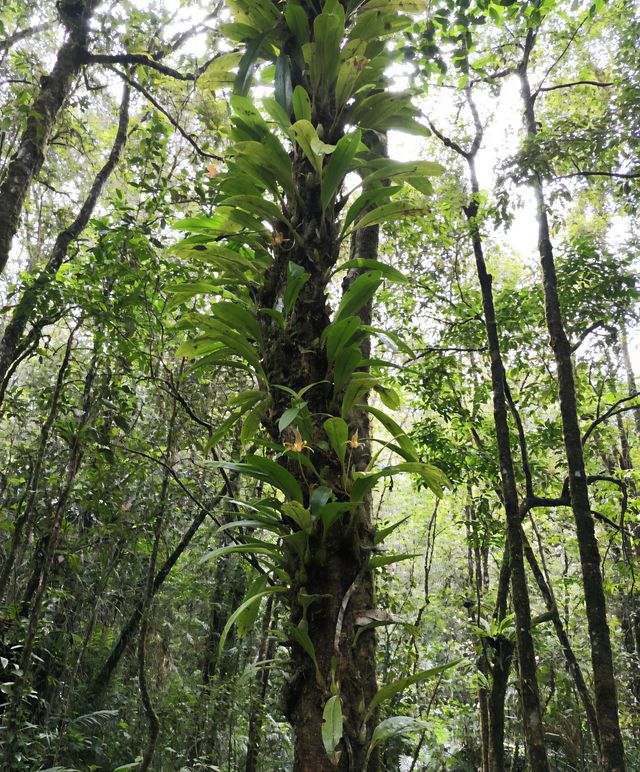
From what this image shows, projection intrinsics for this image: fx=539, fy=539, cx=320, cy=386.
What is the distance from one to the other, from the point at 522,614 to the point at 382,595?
159 cm

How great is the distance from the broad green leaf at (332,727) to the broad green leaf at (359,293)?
2.34ft

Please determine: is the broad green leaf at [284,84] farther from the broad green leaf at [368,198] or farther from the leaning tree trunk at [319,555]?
the broad green leaf at [368,198]

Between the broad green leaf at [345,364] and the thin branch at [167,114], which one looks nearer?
the broad green leaf at [345,364]

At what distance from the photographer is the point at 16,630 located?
10.5 ft

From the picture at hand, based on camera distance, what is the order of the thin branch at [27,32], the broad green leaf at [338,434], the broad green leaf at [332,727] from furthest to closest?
the thin branch at [27,32], the broad green leaf at [338,434], the broad green leaf at [332,727]

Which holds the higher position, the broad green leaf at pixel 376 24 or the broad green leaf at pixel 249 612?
the broad green leaf at pixel 376 24

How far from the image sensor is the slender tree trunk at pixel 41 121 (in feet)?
9.12

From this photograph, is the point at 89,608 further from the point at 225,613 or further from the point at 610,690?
the point at 610,690

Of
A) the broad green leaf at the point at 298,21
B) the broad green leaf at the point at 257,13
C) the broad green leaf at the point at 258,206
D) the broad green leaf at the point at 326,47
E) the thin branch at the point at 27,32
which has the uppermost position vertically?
the thin branch at the point at 27,32

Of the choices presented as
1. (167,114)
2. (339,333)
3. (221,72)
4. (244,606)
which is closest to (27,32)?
(167,114)

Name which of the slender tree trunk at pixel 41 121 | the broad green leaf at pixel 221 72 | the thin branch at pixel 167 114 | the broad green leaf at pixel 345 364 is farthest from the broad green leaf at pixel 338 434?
the thin branch at pixel 167 114

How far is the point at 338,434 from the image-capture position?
3.22 ft

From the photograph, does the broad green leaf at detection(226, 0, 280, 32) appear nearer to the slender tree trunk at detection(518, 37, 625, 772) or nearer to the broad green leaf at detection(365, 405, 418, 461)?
the broad green leaf at detection(365, 405, 418, 461)

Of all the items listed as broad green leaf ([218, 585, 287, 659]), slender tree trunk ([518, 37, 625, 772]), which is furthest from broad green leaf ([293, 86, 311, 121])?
slender tree trunk ([518, 37, 625, 772])
